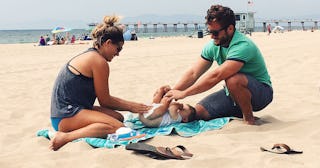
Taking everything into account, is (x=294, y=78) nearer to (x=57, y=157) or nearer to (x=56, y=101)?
(x=56, y=101)

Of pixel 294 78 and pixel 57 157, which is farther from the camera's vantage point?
pixel 294 78

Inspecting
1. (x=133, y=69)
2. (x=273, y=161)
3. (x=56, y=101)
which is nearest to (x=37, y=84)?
(x=133, y=69)

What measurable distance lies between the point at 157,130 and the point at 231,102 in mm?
845

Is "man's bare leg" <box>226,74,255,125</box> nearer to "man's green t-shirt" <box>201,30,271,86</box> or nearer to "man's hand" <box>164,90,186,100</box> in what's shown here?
"man's green t-shirt" <box>201,30,271,86</box>

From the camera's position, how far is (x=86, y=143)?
11.7 feet

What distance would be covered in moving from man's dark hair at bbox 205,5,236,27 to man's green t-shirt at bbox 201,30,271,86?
0.60ft

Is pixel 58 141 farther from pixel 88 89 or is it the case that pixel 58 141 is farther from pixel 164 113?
pixel 164 113

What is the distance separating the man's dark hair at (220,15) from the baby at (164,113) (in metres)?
0.86

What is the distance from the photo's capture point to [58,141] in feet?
11.8

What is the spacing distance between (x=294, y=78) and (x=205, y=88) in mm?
3870

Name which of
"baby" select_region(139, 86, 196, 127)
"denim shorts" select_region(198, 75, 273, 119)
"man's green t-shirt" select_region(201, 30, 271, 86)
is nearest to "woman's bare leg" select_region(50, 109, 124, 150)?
"baby" select_region(139, 86, 196, 127)

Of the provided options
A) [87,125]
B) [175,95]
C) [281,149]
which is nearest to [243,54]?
[175,95]

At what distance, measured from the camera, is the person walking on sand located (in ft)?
12.2

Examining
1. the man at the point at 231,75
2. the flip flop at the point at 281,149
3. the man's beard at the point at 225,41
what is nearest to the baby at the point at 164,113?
the man at the point at 231,75
